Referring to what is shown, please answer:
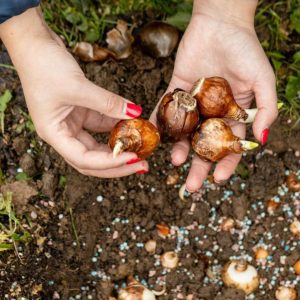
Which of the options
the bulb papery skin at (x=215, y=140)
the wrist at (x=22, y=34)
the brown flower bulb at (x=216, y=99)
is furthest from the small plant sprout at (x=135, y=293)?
the wrist at (x=22, y=34)

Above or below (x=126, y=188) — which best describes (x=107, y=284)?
below

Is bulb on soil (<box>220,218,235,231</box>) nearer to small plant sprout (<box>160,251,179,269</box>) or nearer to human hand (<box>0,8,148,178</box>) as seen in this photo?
small plant sprout (<box>160,251,179,269</box>)

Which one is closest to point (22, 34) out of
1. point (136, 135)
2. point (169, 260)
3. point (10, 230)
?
point (136, 135)

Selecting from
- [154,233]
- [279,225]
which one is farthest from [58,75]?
[279,225]

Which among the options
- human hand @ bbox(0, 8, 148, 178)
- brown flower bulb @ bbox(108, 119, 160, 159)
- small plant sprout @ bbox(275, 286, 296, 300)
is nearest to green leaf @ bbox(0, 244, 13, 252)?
human hand @ bbox(0, 8, 148, 178)

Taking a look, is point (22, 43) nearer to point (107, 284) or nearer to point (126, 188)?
point (126, 188)

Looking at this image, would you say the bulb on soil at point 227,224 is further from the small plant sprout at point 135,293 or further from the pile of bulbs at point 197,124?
the pile of bulbs at point 197,124
